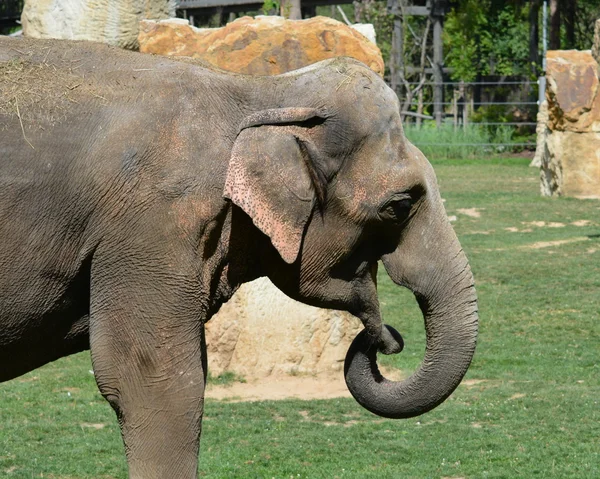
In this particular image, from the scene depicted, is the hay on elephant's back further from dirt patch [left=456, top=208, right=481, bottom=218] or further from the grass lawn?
dirt patch [left=456, top=208, right=481, bottom=218]

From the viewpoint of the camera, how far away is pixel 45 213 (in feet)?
11.9

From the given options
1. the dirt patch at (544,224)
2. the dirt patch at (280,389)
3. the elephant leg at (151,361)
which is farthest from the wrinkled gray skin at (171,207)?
the dirt patch at (544,224)

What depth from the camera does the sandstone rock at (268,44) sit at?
29.7 feet

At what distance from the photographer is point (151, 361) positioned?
12.2ft

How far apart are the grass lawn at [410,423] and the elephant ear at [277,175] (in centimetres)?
337

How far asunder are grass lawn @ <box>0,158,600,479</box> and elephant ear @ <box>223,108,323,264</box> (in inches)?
133

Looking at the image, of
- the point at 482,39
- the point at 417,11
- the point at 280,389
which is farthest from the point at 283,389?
the point at 482,39

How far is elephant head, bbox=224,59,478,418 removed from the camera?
3783 mm

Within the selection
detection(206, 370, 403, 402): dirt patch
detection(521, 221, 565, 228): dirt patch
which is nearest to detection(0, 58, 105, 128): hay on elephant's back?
detection(206, 370, 403, 402): dirt patch

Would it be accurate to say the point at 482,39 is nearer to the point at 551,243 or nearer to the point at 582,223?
the point at 582,223

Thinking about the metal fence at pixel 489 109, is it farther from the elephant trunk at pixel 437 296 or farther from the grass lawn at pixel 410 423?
the elephant trunk at pixel 437 296

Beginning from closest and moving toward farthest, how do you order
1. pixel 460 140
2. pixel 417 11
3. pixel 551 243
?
pixel 551 243
pixel 460 140
pixel 417 11

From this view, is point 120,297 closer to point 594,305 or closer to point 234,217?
point 234,217

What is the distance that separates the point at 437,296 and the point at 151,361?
1.01 meters
